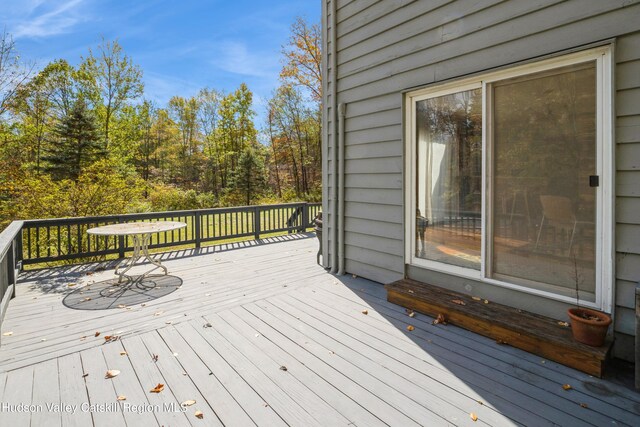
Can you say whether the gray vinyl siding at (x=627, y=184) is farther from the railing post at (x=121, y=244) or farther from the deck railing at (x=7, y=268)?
the railing post at (x=121, y=244)

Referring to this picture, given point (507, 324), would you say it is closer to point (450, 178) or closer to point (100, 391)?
point (450, 178)

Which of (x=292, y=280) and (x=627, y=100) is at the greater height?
(x=627, y=100)

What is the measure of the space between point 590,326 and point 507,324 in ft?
1.54

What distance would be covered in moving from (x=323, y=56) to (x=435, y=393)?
12.9 feet

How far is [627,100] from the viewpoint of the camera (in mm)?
1965

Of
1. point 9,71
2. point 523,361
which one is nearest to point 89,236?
point 523,361

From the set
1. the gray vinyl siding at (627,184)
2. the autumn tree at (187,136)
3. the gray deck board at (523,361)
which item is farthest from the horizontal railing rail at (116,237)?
the autumn tree at (187,136)

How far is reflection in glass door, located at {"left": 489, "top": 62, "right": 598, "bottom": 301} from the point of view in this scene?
2.18 metres

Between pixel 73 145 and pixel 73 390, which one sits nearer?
pixel 73 390

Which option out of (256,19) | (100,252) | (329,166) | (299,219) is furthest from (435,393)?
(256,19)

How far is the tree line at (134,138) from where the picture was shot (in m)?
6.96

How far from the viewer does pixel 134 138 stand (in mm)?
17344

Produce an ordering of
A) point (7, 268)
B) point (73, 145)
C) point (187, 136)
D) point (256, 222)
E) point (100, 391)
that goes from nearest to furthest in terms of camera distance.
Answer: point (100, 391) < point (7, 268) < point (256, 222) < point (73, 145) < point (187, 136)

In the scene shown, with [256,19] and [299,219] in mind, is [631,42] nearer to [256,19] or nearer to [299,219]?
[299,219]
